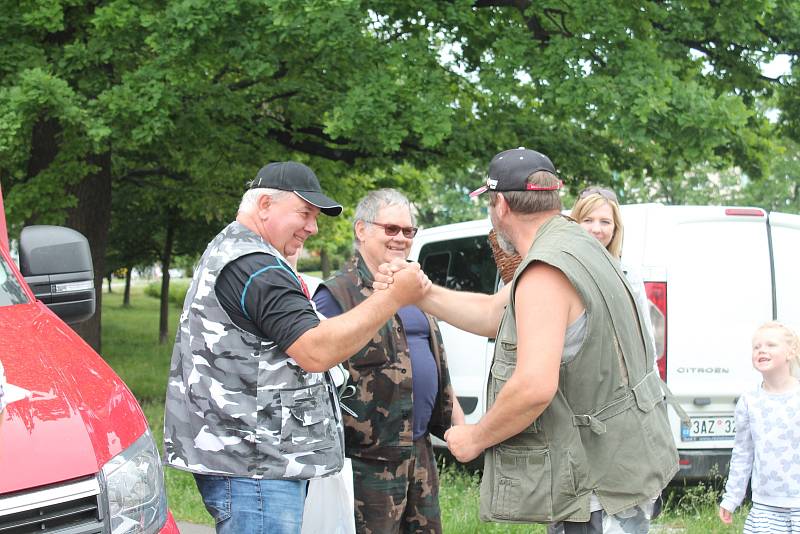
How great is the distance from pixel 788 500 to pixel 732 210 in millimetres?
2460

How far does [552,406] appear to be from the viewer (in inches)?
108

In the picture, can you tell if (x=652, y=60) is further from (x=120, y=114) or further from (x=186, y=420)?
(x=186, y=420)

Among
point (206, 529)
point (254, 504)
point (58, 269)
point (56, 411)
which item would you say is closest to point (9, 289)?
point (58, 269)

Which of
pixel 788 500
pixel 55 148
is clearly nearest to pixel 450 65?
pixel 55 148

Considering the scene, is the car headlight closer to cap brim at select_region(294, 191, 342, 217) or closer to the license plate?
cap brim at select_region(294, 191, 342, 217)

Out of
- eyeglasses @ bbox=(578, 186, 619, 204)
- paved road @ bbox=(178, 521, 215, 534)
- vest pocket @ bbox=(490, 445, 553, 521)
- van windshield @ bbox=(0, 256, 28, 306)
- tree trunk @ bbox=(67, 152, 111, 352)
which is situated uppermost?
tree trunk @ bbox=(67, 152, 111, 352)

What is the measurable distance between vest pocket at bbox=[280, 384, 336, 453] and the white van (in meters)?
3.30

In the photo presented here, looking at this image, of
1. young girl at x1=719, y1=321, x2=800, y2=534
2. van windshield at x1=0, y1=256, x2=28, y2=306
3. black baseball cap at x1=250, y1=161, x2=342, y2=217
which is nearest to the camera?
black baseball cap at x1=250, y1=161, x2=342, y2=217

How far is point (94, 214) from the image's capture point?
481 inches

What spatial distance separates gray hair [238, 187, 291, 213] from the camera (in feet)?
10.2

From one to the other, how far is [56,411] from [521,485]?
53.3 inches

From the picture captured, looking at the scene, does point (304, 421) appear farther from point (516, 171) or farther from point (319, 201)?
point (516, 171)

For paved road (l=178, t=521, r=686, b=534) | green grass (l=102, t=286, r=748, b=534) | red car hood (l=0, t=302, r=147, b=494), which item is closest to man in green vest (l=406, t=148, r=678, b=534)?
red car hood (l=0, t=302, r=147, b=494)

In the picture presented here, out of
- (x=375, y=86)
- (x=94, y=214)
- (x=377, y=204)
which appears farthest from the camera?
(x=94, y=214)
